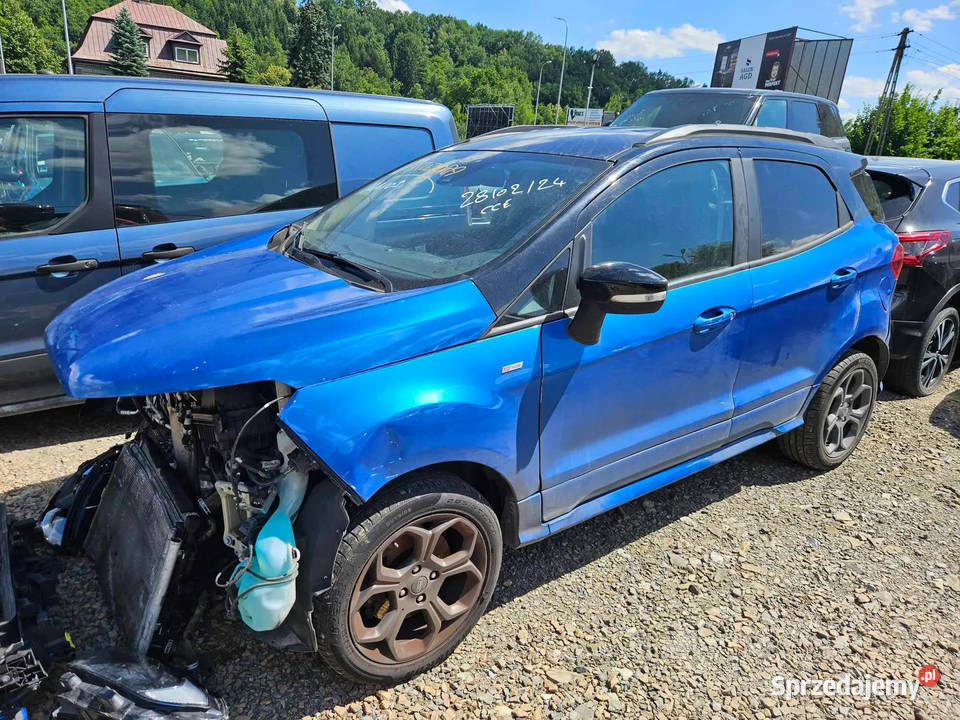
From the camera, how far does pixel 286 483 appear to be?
2.04 metres

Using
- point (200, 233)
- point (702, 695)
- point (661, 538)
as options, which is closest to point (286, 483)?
point (702, 695)

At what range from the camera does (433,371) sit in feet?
6.81

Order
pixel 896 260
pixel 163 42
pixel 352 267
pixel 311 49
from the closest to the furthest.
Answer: pixel 352 267
pixel 896 260
pixel 311 49
pixel 163 42

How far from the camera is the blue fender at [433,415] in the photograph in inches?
74.8

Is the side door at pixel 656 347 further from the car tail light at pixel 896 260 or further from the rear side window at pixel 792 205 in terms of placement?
the car tail light at pixel 896 260

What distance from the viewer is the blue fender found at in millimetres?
1900

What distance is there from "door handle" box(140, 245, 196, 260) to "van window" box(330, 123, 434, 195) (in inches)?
45.2

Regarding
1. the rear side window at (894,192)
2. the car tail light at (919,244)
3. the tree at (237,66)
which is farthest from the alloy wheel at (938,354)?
the tree at (237,66)

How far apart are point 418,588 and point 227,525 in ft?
2.16

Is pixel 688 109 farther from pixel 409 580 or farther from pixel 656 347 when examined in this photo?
pixel 409 580

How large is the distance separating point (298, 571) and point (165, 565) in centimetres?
46

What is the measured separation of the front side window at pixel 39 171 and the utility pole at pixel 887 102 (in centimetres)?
3509

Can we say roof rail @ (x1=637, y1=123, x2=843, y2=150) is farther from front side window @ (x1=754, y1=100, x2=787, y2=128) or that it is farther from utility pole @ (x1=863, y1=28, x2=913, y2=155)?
utility pole @ (x1=863, y1=28, x2=913, y2=155)

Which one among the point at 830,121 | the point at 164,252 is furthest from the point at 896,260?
the point at 830,121
